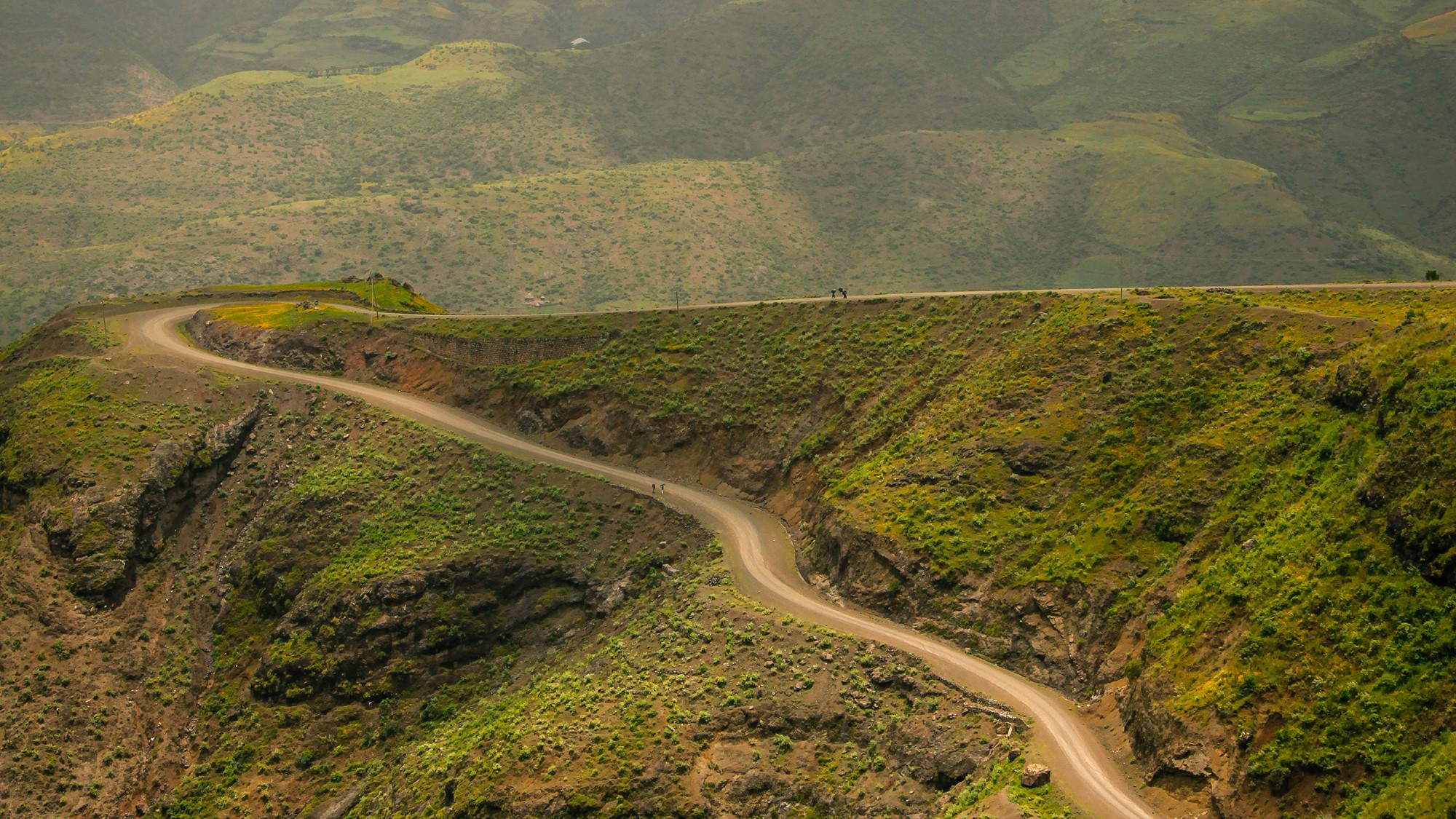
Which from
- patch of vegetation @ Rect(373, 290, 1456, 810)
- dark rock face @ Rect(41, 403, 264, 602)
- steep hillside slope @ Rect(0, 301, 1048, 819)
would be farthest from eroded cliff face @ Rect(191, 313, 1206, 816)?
dark rock face @ Rect(41, 403, 264, 602)

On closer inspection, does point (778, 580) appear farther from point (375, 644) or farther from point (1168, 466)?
point (375, 644)

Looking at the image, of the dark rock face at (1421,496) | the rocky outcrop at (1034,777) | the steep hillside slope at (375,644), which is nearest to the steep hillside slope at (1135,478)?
the dark rock face at (1421,496)

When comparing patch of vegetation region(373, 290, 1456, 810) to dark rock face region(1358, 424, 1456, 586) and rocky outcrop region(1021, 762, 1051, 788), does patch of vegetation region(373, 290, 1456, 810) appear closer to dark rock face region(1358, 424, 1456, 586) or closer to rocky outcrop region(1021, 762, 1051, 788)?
dark rock face region(1358, 424, 1456, 586)

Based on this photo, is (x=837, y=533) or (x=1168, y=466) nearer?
(x=1168, y=466)

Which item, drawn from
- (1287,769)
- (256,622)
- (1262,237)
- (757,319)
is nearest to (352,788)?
(256,622)

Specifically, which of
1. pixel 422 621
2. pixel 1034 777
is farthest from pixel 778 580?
pixel 1034 777
